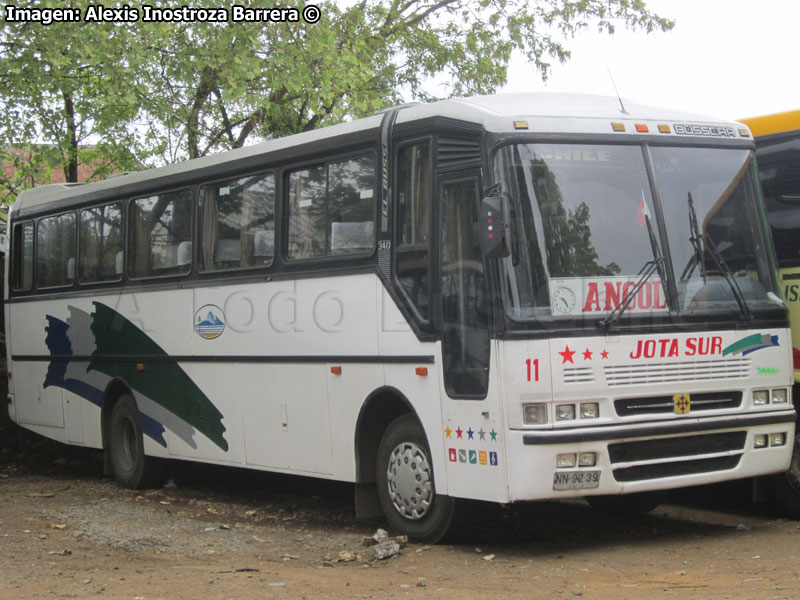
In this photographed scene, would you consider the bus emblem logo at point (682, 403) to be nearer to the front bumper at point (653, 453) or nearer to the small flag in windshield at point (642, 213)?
the front bumper at point (653, 453)

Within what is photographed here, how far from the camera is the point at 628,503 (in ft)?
33.0

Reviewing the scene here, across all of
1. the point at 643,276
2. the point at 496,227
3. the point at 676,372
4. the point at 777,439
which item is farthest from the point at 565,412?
the point at 777,439

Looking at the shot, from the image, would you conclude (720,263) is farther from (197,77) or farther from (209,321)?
(197,77)

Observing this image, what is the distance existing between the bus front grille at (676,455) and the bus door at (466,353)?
862mm

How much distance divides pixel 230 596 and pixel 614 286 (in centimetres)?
330

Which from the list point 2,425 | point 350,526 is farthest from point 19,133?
point 350,526

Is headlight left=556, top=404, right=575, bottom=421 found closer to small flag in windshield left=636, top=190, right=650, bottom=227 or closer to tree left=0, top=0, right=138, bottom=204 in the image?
small flag in windshield left=636, top=190, right=650, bottom=227

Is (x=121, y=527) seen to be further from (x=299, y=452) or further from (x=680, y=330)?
(x=680, y=330)

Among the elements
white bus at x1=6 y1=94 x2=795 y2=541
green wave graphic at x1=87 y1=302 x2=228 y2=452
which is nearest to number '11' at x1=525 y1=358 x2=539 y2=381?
white bus at x1=6 y1=94 x2=795 y2=541

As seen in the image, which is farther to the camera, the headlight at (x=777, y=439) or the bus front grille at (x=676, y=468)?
the headlight at (x=777, y=439)

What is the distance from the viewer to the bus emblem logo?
823 cm

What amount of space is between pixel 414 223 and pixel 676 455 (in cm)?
256

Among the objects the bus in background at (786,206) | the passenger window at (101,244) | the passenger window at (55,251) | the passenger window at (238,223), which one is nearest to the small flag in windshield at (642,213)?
the bus in background at (786,206)

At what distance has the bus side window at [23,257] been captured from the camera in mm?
15242
